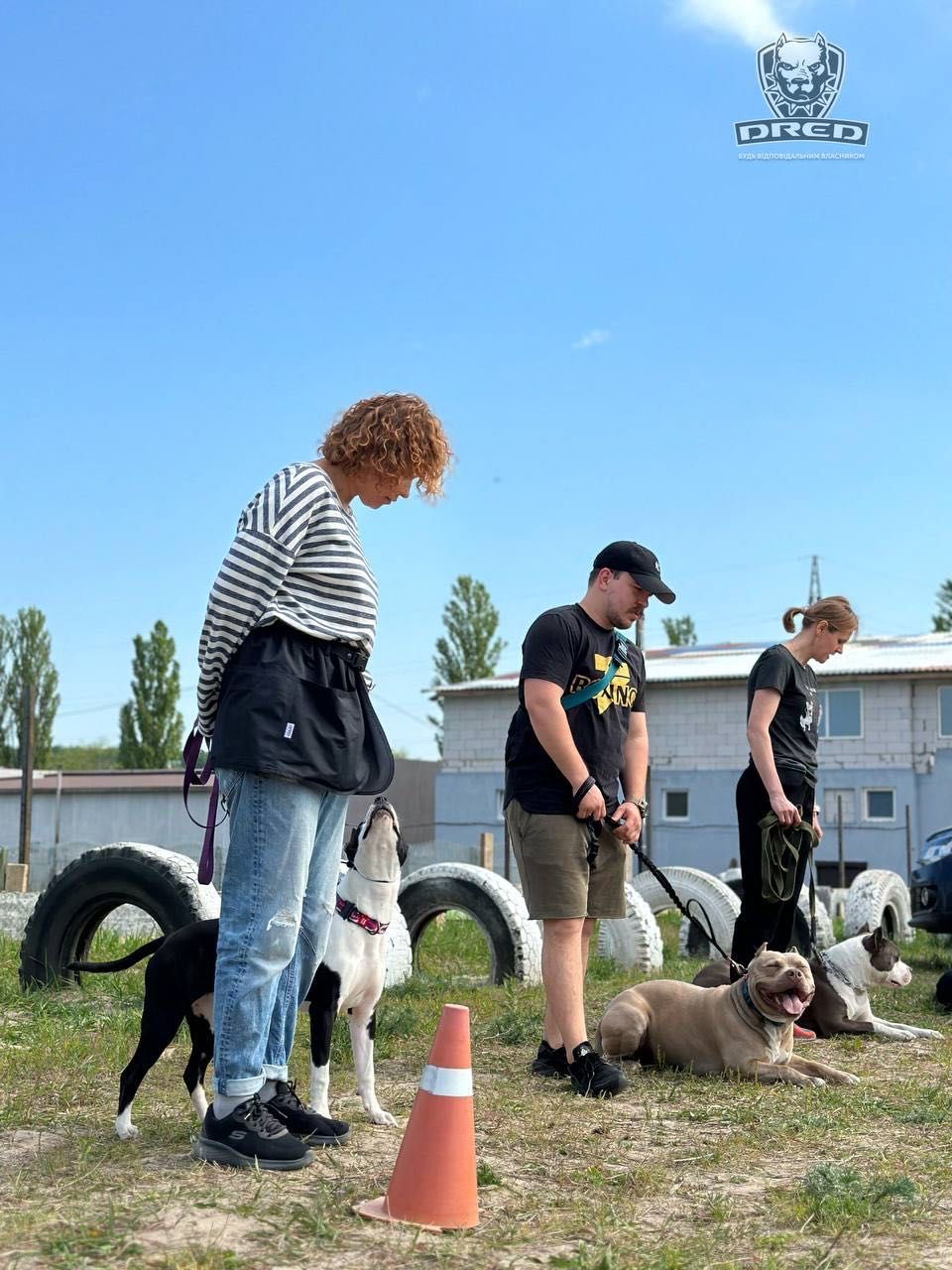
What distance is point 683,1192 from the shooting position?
10.8ft

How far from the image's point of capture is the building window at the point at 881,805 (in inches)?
1357

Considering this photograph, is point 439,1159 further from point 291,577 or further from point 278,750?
point 291,577

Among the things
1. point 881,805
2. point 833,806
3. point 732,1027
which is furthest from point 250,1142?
point 881,805

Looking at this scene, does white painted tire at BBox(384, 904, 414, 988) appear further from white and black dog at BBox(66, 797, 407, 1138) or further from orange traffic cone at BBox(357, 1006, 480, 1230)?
orange traffic cone at BBox(357, 1006, 480, 1230)

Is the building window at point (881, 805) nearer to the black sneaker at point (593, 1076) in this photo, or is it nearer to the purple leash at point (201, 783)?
the black sneaker at point (593, 1076)

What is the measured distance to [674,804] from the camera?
37219 mm

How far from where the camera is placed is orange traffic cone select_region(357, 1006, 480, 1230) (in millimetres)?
2932

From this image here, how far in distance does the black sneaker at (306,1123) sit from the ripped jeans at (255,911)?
207mm

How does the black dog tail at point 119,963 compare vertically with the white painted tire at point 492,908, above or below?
above

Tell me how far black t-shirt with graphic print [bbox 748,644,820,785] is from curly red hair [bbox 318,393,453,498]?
2.98m

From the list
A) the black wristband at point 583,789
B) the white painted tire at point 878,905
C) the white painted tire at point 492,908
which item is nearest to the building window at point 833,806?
the white painted tire at point 878,905

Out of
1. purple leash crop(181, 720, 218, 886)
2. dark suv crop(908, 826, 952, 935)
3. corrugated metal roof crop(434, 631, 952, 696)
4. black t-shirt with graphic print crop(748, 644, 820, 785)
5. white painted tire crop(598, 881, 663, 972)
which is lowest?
white painted tire crop(598, 881, 663, 972)

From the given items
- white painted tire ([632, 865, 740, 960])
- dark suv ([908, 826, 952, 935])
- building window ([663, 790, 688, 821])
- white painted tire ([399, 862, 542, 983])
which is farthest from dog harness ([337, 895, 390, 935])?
building window ([663, 790, 688, 821])

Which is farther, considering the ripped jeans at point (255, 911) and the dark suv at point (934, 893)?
the dark suv at point (934, 893)
